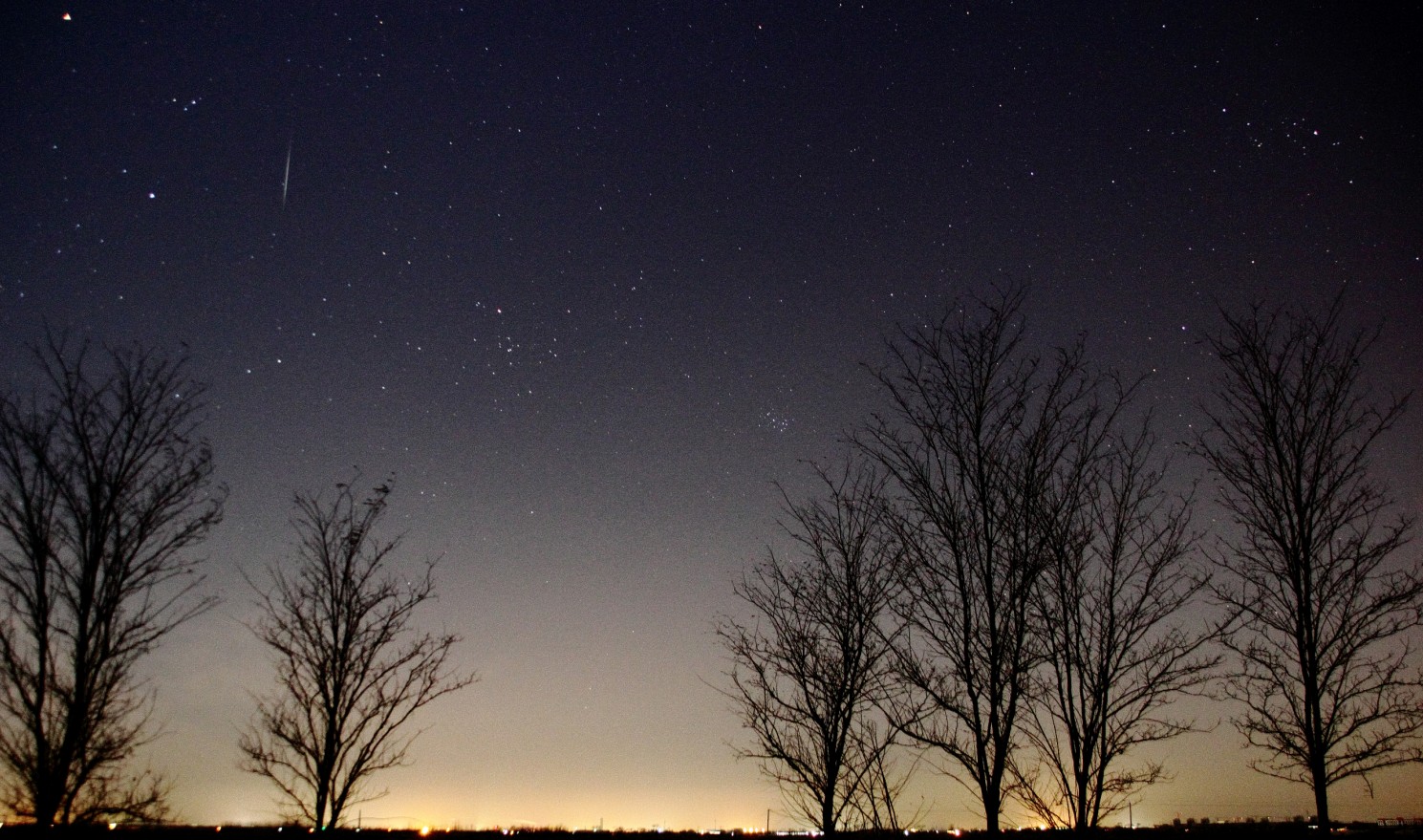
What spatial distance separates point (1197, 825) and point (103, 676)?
14.4m

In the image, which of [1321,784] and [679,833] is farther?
[679,833]

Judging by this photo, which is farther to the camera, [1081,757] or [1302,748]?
[1302,748]

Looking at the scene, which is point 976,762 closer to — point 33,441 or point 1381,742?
point 1381,742

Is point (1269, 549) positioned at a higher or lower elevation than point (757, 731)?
higher

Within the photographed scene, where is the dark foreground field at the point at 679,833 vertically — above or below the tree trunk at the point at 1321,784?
below

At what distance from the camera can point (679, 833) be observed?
38.7 ft

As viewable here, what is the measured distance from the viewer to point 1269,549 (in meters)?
9.85

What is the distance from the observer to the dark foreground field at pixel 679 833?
9.83 meters

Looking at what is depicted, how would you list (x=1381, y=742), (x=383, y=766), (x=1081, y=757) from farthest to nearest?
(x=383, y=766) < (x=1381, y=742) < (x=1081, y=757)

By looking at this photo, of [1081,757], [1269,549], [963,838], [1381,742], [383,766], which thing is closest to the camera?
[1081,757]

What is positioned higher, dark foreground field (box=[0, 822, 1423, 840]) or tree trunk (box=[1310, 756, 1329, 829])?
tree trunk (box=[1310, 756, 1329, 829])

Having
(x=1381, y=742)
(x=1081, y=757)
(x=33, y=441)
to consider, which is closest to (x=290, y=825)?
(x=33, y=441)

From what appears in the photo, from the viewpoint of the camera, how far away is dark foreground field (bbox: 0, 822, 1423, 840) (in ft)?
32.2

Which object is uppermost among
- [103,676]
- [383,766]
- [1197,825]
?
[103,676]
